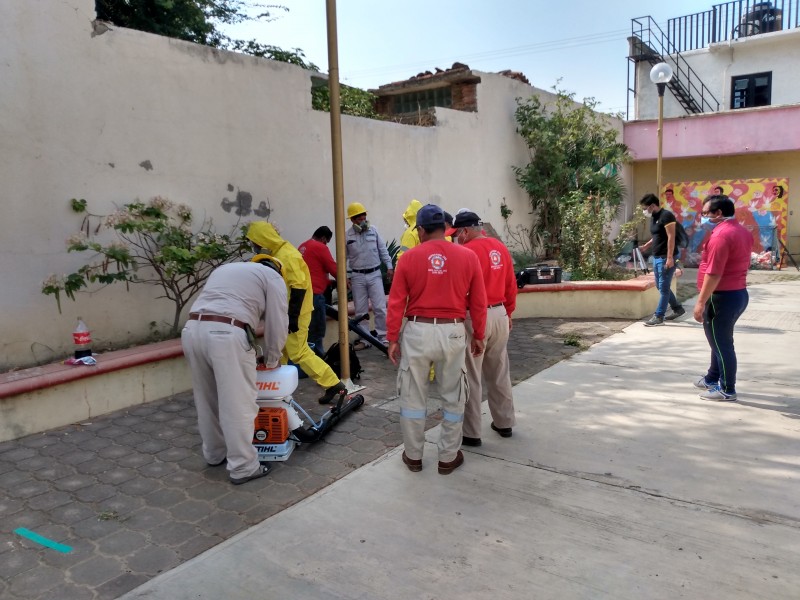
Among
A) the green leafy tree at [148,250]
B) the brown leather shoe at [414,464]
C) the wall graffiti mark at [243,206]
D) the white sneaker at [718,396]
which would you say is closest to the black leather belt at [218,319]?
the brown leather shoe at [414,464]

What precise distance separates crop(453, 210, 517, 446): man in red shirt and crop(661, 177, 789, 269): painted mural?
37.1ft

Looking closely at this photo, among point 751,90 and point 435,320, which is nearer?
point 435,320

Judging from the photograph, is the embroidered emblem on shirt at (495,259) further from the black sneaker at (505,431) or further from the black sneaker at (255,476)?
the black sneaker at (255,476)

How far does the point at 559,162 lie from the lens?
12648 mm

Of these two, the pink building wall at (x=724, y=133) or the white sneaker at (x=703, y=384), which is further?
the pink building wall at (x=724, y=133)

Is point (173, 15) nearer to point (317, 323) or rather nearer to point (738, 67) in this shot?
point (317, 323)

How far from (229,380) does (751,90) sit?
799 inches

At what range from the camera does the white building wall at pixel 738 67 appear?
17938mm

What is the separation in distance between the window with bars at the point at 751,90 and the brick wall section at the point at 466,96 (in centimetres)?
1188

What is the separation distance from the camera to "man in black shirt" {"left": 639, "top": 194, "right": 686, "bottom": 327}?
8031 mm

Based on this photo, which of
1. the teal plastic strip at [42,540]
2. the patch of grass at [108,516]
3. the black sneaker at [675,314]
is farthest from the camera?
the black sneaker at [675,314]

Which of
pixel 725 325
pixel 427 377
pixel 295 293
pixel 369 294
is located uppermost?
pixel 295 293

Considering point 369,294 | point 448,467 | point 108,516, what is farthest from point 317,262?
point 108,516

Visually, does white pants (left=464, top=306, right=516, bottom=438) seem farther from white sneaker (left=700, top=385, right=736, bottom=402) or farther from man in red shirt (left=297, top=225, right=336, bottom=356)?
man in red shirt (left=297, top=225, right=336, bottom=356)
